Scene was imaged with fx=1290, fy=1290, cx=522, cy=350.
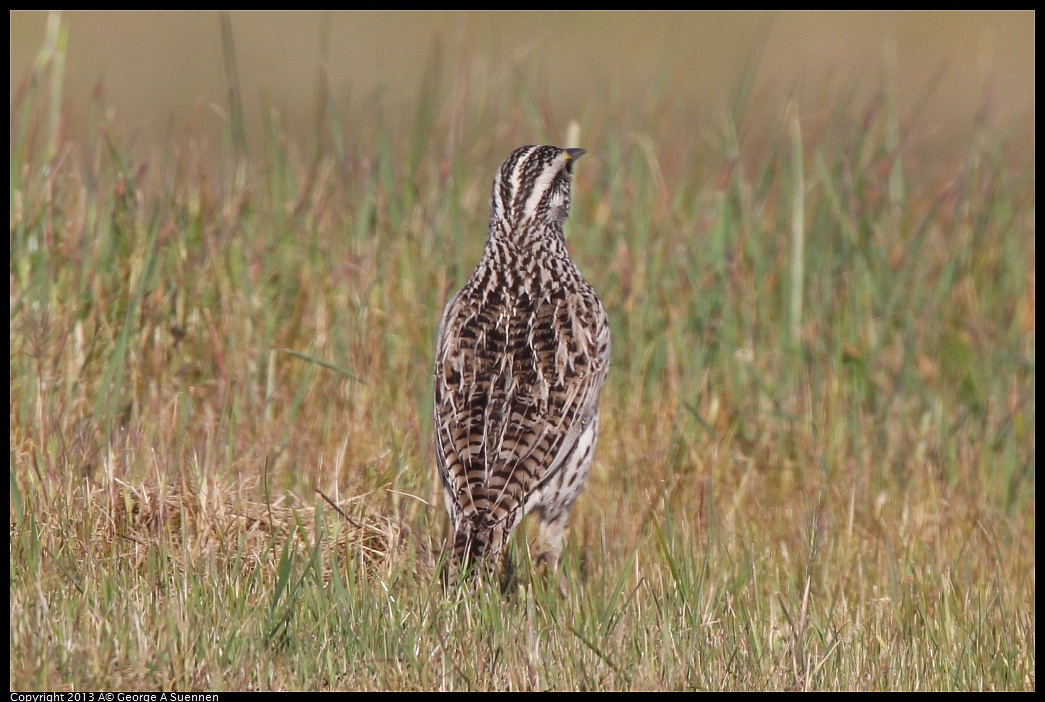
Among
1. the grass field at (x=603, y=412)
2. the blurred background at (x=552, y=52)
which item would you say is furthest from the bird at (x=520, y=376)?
the blurred background at (x=552, y=52)

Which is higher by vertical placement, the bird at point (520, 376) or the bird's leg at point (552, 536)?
the bird at point (520, 376)

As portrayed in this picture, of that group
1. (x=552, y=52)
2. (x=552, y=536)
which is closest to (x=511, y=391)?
(x=552, y=536)

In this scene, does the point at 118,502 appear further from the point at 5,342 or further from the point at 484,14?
the point at 484,14

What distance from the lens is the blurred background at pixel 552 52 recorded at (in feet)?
56.0

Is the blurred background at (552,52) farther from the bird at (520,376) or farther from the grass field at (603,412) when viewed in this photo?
the bird at (520,376)

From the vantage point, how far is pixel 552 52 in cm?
2161

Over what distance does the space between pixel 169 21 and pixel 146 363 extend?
53.9ft

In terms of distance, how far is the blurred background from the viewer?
17.1 metres

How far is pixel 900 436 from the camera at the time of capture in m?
7.45

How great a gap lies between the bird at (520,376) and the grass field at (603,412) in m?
0.25

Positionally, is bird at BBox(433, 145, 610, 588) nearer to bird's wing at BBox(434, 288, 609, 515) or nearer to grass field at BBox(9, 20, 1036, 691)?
bird's wing at BBox(434, 288, 609, 515)

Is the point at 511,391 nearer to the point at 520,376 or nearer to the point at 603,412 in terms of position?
the point at 520,376
